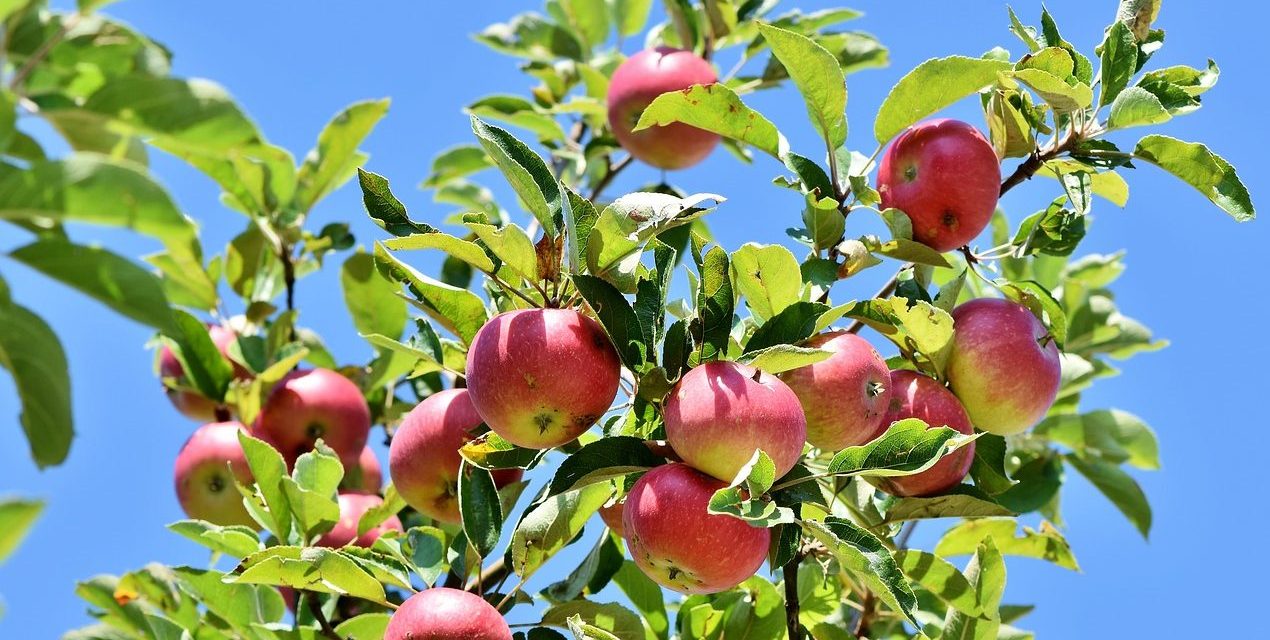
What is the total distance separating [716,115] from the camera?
2.16 metres

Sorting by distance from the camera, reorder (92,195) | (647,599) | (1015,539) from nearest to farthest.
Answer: (92,195) → (647,599) → (1015,539)

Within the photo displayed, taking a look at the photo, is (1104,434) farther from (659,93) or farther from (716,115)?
(716,115)

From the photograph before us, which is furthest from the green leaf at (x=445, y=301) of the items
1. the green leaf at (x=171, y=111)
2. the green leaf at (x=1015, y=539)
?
the green leaf at (x=1015, y=539)

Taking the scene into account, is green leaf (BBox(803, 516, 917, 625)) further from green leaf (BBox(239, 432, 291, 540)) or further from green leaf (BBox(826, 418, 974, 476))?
green leaf (BBox(239, 432, 291, 540))

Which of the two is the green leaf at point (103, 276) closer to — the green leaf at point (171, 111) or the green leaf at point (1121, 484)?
the green leaf at point (171, 111)

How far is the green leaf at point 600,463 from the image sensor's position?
184cm

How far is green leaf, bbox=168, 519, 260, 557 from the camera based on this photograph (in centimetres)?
220

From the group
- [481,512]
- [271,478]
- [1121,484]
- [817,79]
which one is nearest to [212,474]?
[271,478]

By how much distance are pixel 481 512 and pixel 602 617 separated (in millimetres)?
281

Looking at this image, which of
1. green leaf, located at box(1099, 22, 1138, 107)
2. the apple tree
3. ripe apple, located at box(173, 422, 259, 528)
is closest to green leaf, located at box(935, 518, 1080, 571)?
the apple tree

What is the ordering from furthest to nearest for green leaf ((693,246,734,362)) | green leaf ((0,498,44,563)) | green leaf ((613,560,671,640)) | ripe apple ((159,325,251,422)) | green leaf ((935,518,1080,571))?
ripe apple ((159,325,251,422))
green leaf ((935,518,1080,571))
green leaf ((613,560,671,640))
green leaf ((693,246,734,362))
green leaf ((0,498,44,563))

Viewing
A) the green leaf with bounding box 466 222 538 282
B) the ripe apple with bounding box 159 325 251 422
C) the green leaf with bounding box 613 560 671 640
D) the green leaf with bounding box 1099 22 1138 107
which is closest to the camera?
the green leaf with bounding box 466 222 538 282

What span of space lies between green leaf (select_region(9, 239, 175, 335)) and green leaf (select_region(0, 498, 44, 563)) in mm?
436

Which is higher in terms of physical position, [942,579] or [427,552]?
[427,552]
